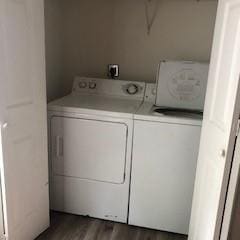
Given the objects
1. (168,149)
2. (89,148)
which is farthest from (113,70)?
(168,149)

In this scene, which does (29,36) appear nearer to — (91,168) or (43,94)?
(43,94)

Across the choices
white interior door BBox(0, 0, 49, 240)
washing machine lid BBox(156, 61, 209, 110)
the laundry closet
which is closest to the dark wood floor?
the laundry closet

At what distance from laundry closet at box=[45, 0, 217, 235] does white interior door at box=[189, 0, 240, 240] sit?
0.38m

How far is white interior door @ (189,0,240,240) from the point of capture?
4.10 feet

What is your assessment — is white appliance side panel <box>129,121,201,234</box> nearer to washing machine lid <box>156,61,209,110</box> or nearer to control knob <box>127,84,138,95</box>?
washing machine lid <box>156,61,209,110</box>

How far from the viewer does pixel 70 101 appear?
2316mm

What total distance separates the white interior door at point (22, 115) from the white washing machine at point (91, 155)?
23 centimetres

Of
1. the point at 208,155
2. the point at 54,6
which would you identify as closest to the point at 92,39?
the point at 54,6

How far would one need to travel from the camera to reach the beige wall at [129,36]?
245cm

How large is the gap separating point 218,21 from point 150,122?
0.81 m

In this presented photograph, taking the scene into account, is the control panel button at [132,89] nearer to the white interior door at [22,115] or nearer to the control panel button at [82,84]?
the control panel button at [82,84]

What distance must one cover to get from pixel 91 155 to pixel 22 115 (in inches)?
27.0

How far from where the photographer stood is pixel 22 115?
5.56ft

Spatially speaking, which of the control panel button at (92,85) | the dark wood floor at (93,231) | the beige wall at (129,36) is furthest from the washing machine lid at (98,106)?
the dark wood floor at (93,231)
